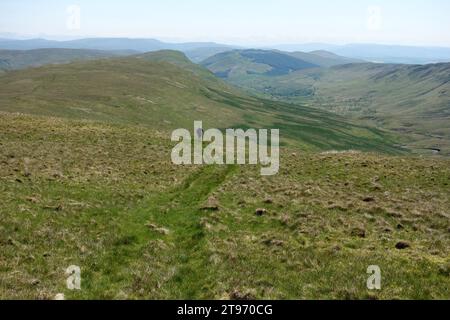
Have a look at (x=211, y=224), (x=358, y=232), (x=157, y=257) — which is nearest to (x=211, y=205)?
(x=211, y=224)

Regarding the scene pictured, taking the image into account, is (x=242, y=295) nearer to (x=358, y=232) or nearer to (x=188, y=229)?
(x=188, y=229)

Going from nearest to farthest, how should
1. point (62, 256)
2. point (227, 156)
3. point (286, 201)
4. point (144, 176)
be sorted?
point (62, 256)
point (286, 201)
point (144, 176)
point (227, 156)

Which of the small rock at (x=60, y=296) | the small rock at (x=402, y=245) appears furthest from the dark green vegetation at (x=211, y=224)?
the small rock at (x=60, y=296)

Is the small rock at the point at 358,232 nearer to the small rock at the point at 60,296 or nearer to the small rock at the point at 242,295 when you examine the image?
the small rock at the point at 242,295

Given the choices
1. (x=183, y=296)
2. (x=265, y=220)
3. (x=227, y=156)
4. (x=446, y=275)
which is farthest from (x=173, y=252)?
(x=227, y=156)

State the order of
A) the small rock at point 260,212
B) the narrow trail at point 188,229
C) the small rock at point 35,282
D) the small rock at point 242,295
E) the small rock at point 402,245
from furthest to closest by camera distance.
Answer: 1. the small rock at point 260,212
2. the small rock at point 402,245
3. the narrow trail at point 188,229
4. the small rock at point 35,282
5. the small rock at point 242,295
